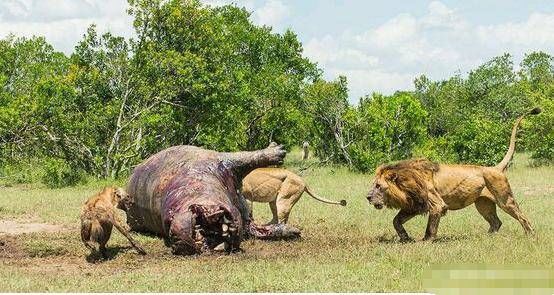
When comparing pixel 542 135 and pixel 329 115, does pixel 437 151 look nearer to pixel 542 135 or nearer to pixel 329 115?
pixel 542 135

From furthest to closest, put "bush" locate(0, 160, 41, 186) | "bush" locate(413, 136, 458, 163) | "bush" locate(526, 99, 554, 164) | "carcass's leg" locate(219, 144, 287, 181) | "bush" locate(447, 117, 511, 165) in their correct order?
1. "bush" locate(526, 99, 554, 164)
2. "bush" locate(413, 136, 458, 163)
3. "bush" locate(447, 117, 511, 165)
4. "bush" locate(0, 160, 41, 186)
5. "carcass's leg" locate(219, 144, 287, 181)

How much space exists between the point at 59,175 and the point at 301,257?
1649 centimetres

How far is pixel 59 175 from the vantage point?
23.5 metres

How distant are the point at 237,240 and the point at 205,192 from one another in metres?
0.85

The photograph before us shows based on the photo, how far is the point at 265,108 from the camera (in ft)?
108

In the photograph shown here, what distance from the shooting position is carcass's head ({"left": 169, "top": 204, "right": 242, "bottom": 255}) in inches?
357

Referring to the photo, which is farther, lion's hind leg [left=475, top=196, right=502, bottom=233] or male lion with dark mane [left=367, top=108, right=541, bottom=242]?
lion's hind leg [left=475, top=196, right=502, bottom=233]

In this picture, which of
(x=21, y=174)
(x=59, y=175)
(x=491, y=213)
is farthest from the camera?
(x=21, y=174)

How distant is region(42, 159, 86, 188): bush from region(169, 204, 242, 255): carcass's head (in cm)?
1465

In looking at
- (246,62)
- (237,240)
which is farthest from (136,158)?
(237,240)

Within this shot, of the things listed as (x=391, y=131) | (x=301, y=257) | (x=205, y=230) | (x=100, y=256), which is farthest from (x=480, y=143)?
(x=100, y=256)

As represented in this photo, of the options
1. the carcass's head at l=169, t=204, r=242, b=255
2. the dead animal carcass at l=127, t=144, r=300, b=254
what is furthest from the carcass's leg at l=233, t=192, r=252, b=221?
the carcass's head at l=169, t=204, r=242, b=255

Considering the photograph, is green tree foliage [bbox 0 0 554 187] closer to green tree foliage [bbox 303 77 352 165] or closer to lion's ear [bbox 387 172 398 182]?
green tree foliage [bbox 303 77 352 165]

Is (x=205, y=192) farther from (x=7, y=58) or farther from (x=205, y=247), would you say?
(x=7, y=58)
